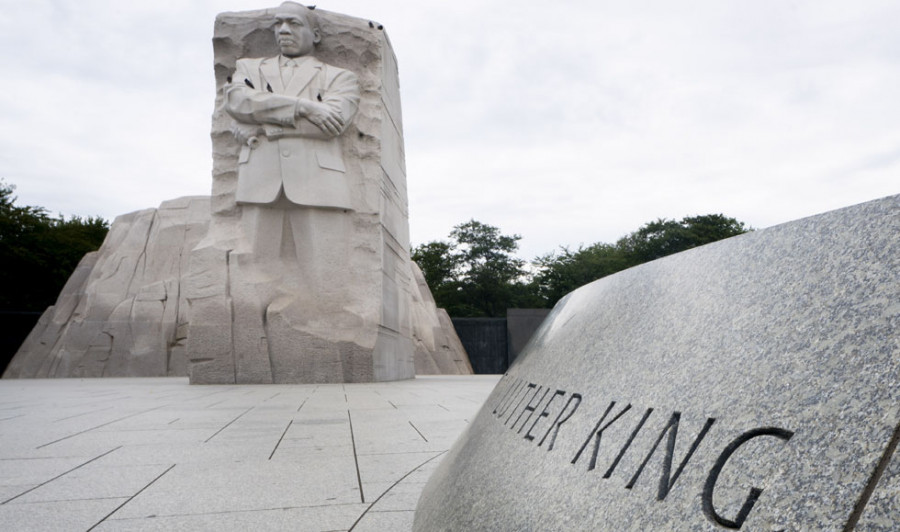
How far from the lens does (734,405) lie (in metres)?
0.90

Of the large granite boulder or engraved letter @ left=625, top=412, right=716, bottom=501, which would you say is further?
engraved letter @ left=625, top=412, right=716, bottom=501

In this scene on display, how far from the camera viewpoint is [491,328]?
19078mm

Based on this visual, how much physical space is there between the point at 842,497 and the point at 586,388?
753 mm

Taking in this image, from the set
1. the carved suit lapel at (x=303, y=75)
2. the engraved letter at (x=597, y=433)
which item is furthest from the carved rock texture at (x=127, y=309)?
the engraved letter at (x=597, y=433)

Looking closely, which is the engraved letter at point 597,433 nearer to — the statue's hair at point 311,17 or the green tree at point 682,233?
the statue's hair at point 311,17

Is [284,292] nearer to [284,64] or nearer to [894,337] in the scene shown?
[284,64]

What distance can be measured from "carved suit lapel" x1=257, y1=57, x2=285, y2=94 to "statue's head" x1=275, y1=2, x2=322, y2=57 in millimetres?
333

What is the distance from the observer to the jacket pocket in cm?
873

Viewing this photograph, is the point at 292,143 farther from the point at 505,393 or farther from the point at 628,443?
the point at 628,443

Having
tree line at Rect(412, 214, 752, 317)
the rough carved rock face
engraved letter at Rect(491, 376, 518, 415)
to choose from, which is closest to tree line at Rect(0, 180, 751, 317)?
tree line at Rect(412, 214, 752, 317)

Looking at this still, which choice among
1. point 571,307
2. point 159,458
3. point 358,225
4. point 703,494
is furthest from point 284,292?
point 703,494

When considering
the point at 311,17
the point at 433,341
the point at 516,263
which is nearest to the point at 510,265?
the point at 516,263

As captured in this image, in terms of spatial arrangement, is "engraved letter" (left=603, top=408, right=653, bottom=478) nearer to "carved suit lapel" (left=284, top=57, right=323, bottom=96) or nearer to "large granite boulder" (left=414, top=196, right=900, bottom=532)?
"large granite boulder" (left=414, top=196, right=900, bottom=532)

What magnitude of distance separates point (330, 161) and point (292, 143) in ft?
1.96
